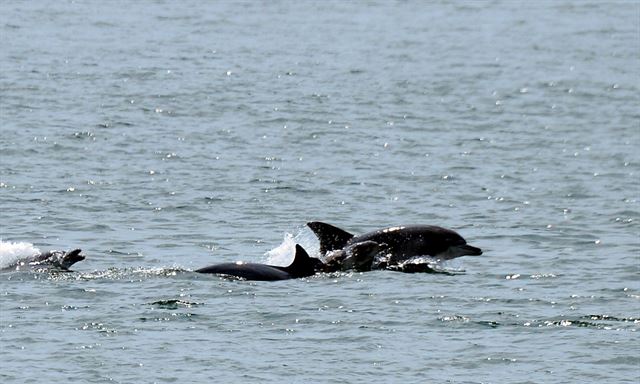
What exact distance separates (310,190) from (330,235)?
7.60m

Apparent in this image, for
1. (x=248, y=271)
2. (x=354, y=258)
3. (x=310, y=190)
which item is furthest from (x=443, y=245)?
(x=310, y=190)

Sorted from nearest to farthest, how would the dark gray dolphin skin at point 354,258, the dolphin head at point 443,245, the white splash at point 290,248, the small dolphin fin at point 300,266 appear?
the small dolphin fin at point 300,266
the dark gray dolphin skin at point 354,258
the dolphin head at point 443,245
the white splash at point 290,248

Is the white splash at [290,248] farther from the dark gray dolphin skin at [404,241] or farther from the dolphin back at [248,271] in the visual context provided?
the dolphin back at [248,271]

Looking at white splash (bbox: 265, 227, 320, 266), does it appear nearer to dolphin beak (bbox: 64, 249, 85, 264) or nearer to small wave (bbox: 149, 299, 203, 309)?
dolphin beak (bbox: 64, 249, 85, 264)

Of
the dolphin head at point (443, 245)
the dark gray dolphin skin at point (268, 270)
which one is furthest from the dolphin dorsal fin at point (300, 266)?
the dolphin head at point (443, 245)

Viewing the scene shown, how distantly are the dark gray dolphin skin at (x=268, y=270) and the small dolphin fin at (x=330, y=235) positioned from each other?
121 centimetres

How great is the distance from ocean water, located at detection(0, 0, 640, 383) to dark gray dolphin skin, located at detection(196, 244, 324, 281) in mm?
350

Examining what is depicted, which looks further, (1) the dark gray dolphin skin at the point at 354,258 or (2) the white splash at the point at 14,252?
(1) the dark gray dolphin skin at the point at 354,258

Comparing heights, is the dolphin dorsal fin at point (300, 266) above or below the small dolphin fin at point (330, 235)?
below

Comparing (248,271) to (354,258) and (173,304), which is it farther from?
(173,304)

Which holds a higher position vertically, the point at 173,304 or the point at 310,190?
the point at 310,190

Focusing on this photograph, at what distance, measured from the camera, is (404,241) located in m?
26.1

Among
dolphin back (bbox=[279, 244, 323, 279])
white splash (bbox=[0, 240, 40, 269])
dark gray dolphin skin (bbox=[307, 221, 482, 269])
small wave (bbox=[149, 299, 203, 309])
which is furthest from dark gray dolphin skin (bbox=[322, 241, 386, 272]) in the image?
white splash (bbox=[0, 240, 40, 269])

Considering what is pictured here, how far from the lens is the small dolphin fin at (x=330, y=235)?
25.8 meters
